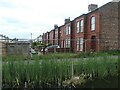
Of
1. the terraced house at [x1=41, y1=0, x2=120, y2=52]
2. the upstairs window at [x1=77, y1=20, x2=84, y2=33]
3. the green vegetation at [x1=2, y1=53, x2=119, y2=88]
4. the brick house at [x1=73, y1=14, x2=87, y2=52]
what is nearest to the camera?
the green vegetation at [x1=2, y1=53, x2=119, y2=88]

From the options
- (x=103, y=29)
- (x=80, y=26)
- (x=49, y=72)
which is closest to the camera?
(x=49, y=72)

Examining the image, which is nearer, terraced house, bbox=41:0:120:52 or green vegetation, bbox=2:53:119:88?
green vegetation, bbox=2:53:119:88

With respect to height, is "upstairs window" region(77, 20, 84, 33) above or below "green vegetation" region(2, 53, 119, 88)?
above

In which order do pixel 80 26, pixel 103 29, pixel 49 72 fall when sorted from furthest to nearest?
pixel 80 26
pixel 103 29
pixel 49 72

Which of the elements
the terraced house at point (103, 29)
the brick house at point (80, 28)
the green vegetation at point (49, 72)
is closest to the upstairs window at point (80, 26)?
the brick house at point (80, 28)

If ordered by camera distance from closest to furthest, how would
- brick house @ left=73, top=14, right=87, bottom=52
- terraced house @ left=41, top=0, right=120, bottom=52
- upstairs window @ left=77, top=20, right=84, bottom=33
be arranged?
terraced house @ left=41, top=0, right=120, bottom=52
brick house @ left=73, top=14, right=87, bottom=52
upstairs window @ left=77, top=20, right=84, bottom=33

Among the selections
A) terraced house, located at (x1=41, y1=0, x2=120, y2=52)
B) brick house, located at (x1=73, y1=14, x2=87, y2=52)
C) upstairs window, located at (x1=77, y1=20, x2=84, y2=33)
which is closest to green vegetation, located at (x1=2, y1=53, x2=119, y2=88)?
terraced house, located at (x1=41, y1=0, x2=120, y2=52)

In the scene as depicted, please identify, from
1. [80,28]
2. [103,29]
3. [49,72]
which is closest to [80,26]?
[80,28]

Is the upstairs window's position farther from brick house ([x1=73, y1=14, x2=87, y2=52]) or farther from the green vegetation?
the green vegetation

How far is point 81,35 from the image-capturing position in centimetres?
3262

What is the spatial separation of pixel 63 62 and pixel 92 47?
18227mm

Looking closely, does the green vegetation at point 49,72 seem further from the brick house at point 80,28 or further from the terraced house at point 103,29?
the brick house at point 80,28

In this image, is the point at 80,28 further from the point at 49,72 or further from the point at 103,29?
the point at 49,72

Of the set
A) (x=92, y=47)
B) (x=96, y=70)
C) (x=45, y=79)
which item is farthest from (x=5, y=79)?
(x=92, y=47)
